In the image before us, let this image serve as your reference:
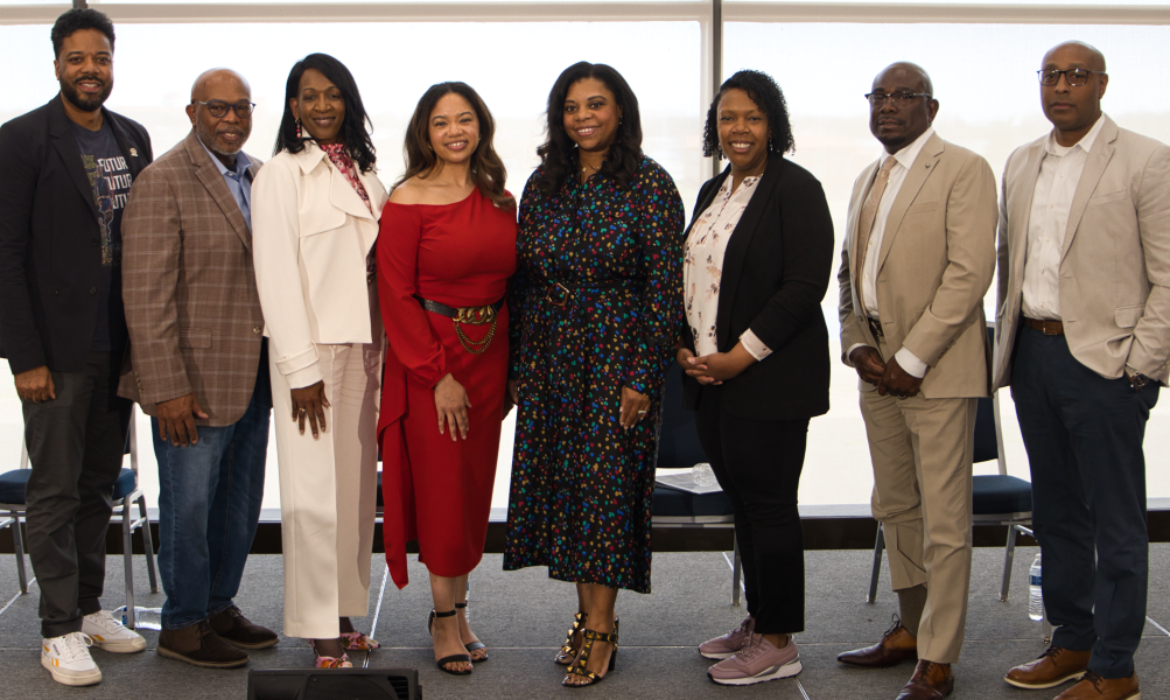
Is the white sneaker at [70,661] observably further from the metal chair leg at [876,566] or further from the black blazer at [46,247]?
the metal chair leg at [876,566]

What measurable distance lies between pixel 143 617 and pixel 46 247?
1.40 m

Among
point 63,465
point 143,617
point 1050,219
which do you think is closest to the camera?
point 1050,219

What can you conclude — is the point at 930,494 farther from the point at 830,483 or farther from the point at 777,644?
the point at 830,483

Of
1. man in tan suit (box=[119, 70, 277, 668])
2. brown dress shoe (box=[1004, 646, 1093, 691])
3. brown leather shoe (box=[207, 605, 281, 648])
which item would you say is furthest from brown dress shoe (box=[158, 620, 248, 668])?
brown dress shoe (box=[1004, 646, 1093, 691])

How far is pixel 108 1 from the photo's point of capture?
4293mm

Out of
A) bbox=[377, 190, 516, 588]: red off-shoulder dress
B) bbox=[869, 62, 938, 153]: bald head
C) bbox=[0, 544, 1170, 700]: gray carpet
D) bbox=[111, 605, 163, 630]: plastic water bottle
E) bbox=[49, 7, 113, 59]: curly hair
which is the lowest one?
bbox=[0, 544, 1170, 700]: gray carpet

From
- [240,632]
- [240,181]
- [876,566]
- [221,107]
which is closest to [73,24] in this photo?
[221,107]

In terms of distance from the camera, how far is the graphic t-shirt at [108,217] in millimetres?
3061

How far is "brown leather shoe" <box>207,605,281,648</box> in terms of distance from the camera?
10.9 feet

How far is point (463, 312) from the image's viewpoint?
3.00 m

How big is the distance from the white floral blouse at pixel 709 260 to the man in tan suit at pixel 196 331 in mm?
1305

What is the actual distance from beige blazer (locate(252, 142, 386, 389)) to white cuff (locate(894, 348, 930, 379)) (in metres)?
1.54

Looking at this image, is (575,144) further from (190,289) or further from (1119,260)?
(1119,260)

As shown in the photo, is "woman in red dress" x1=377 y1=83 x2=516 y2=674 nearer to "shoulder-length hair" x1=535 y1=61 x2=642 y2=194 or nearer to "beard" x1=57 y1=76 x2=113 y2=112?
"shoulder-length hair" x1=535 y1=61 x2=642 y2=194
